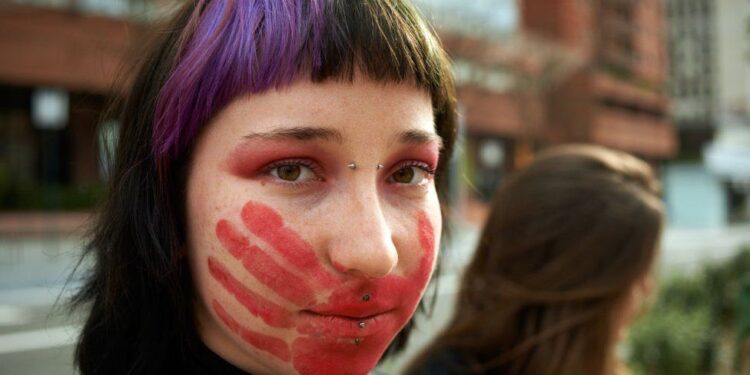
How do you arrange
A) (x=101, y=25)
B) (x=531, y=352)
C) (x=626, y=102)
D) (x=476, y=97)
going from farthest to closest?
(x=626, y=102)
(x=476, y=97)
(x=101, y=25)
(x=531, y=352)

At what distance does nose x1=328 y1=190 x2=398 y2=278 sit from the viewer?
3.57 ft

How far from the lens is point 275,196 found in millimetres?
1152

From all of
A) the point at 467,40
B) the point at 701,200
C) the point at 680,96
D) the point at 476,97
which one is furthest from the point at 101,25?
the point at 680,96

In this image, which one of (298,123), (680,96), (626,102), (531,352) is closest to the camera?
(298,123)

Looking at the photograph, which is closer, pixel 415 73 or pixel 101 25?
pixel 415 73

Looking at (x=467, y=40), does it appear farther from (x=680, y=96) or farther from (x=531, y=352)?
(x=680, y=96)

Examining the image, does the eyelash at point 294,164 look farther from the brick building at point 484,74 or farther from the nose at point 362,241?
the brick building at point 484,74

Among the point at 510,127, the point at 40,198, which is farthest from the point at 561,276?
the point at 510,127

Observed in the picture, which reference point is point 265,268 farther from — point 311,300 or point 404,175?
point 404,175

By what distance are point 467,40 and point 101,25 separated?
32.3 ft

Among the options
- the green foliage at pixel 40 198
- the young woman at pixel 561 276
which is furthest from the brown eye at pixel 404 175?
the green foliage at pixel 40 198

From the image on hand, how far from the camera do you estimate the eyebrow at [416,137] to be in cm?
119

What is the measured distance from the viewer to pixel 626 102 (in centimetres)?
4212

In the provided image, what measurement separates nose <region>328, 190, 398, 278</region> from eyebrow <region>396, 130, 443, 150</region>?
0.12 meters
